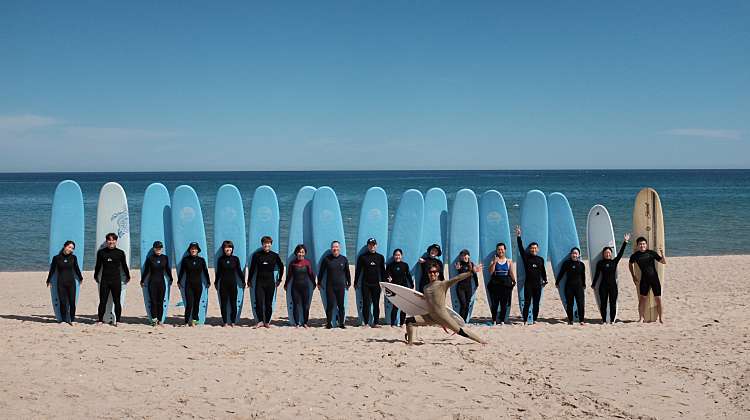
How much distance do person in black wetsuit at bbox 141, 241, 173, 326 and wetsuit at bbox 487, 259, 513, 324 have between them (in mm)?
3755

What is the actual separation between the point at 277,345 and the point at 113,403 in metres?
1.96

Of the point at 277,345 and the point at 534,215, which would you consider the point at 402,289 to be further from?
the point at 534,215

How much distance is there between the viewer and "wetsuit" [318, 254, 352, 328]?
24.4 ft

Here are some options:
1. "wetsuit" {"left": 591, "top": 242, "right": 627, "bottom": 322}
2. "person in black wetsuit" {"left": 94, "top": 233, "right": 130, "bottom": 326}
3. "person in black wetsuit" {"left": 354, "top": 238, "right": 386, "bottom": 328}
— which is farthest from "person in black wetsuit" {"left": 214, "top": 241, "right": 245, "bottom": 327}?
"wetsuit" {"left": 591, "top": 242, "right": 627, "bottom": 322}

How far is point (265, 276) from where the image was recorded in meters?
7.37

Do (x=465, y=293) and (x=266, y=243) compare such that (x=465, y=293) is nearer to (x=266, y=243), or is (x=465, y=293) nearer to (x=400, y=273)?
(x=400, y=273)

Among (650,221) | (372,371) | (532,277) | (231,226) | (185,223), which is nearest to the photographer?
(372,371)

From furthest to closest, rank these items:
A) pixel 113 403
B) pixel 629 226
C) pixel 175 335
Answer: pixel 629 226
pixel 175 335
pixel 113 403

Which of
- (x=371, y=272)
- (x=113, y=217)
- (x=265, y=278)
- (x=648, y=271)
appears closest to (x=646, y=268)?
(x=648, y=271)

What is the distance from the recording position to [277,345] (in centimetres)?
635

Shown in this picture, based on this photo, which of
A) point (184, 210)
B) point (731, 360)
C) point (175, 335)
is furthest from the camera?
point (184, 210)

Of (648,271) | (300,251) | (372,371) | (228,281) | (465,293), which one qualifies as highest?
(300,251)

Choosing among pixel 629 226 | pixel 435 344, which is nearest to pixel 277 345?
pixel 435 344

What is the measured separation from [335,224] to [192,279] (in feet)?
5.98
